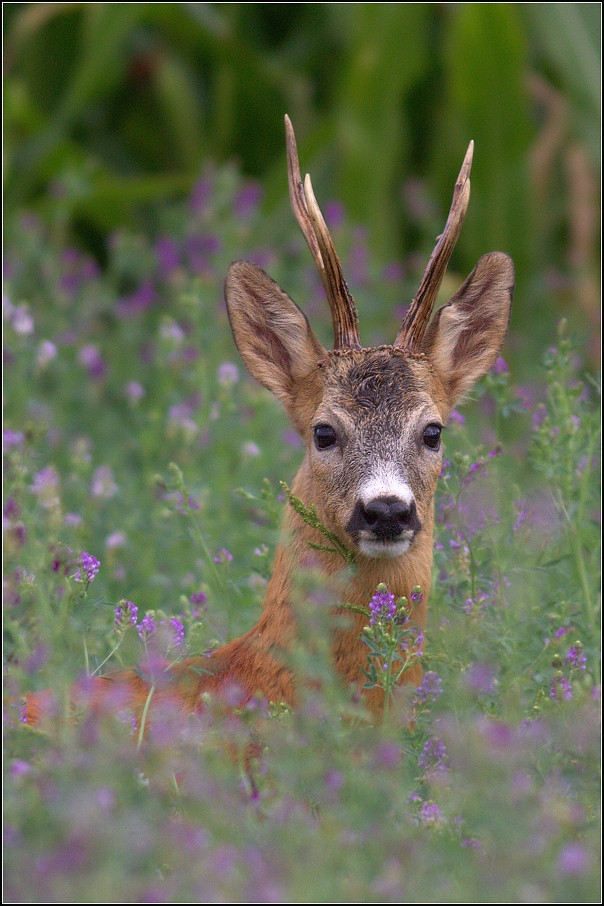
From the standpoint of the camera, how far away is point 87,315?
23.4 feet

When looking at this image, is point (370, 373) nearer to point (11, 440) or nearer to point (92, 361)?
point (11, 440)

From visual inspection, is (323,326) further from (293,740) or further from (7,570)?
(293,740)

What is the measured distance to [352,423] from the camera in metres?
3.76

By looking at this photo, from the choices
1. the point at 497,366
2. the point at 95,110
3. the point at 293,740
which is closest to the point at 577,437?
the point at 497,366

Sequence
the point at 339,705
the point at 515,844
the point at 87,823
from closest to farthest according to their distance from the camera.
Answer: the point at 87,823 → the point at 515,844 → the point at 339,705

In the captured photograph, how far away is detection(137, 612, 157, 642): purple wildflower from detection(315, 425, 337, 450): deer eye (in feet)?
3.12

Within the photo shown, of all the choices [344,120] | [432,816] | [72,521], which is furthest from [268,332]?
[344,120]

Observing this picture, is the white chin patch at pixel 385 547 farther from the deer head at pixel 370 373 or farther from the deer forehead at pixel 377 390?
the deer forehead at pixel 377 390

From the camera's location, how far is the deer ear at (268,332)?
4094 millimetres

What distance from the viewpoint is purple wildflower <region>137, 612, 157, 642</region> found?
299 centimetres

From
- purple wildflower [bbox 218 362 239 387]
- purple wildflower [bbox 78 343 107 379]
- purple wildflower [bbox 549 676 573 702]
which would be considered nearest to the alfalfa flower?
purple wildflower [bbox 549 676 573 702]

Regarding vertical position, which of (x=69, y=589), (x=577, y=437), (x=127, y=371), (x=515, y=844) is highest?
(x=127, y=371)

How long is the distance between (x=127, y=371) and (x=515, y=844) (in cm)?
566

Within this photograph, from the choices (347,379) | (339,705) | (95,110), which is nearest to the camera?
(339,705)
